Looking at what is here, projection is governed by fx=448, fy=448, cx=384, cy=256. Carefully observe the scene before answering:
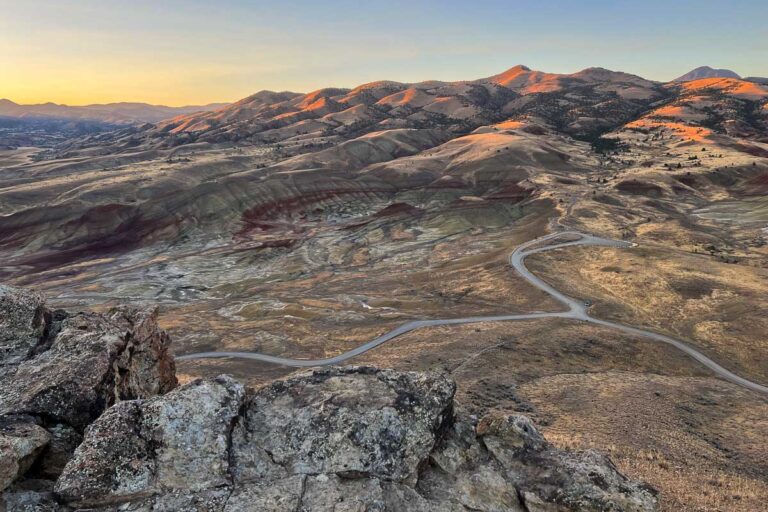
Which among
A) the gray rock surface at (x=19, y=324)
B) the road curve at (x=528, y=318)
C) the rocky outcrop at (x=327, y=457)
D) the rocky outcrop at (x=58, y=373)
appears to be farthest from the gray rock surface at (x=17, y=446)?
the road curve at (x=528, y=318)

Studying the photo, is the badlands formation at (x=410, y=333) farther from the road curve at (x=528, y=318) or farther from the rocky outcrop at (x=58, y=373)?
the road curve at (x=528, y=318)

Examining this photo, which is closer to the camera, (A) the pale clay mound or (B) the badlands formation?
(A) the pale clay mound

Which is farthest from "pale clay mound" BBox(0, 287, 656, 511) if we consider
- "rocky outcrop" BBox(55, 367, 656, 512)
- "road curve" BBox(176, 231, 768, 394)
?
"road curve" BBox(176, 231, 768, 394)

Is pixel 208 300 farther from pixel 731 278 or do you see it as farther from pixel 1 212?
pixel 1 212

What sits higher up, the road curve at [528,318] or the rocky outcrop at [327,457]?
the rocky outcrop at [327,457]

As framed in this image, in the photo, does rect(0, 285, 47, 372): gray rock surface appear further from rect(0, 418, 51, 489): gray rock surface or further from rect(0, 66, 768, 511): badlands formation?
rect(0, 418, 51, 489): gray rock surface

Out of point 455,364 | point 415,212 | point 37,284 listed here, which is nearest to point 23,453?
point 455,364
